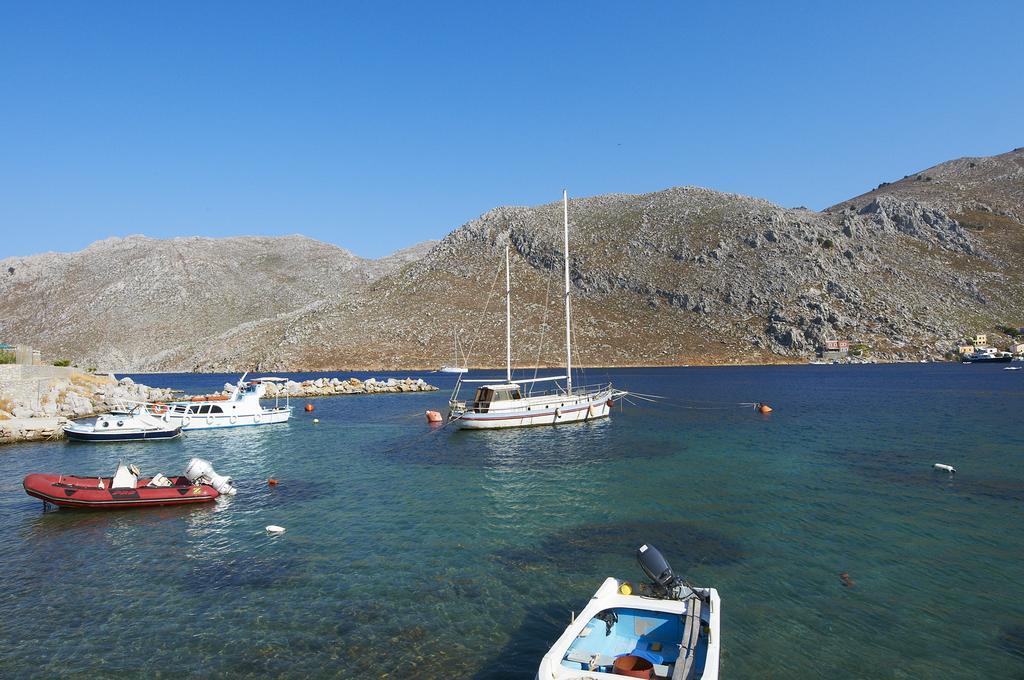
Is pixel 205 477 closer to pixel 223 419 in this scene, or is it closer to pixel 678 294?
pixel 223 419

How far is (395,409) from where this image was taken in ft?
216

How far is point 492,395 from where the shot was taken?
4728 centimetres

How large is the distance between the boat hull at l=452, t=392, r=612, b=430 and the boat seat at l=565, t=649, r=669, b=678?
35.6 meters

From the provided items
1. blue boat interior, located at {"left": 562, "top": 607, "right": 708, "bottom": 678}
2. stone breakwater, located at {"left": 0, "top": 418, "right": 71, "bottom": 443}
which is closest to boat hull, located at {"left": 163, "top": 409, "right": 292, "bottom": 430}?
stone breakwater, located at {"left": 0, "top": 418, "right": 71, "bottom": 443}

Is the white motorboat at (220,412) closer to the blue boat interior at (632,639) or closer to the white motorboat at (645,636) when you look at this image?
the white motorboat at (645,636)

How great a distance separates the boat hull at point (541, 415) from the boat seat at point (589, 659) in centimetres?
3555

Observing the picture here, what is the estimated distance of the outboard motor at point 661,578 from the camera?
507 inches

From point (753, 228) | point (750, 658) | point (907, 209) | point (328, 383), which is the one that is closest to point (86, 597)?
point (750, 658)

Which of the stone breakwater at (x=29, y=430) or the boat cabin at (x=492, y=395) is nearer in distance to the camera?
the stone breakwater at (x=29, y=430)

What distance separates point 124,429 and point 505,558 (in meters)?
38.3

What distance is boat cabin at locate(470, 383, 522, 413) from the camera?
46938 mm

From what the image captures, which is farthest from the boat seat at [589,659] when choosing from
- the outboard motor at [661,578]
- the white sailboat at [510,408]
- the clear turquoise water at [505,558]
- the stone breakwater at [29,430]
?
the stone breakwater at [29,430]

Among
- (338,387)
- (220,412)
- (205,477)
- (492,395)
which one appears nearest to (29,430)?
(220,412)

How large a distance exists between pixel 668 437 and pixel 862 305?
121m
